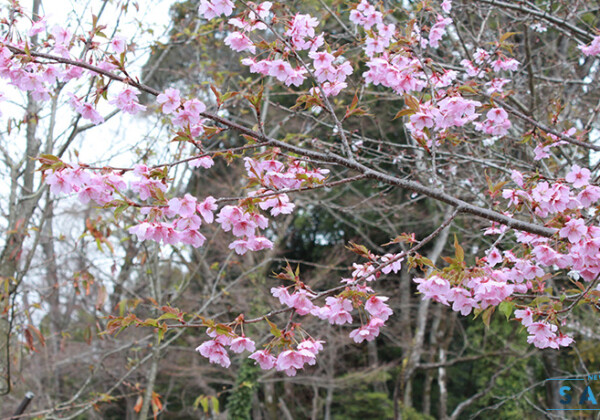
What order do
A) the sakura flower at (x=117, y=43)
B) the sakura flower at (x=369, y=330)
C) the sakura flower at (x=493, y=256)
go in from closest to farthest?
the sakura flower at (x=369, y=330) → the sakura flower at (x=493, y=256) → the sakura flower at (x=117, y=43)

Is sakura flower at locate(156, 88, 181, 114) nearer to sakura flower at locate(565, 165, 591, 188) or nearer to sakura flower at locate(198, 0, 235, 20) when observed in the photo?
sakura flower at locate(198, 0, 235, 20)

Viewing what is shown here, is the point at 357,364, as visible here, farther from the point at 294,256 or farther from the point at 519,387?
the point at 519,387

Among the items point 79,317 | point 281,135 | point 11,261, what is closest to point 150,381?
point 11,261

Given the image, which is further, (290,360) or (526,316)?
(526,316)

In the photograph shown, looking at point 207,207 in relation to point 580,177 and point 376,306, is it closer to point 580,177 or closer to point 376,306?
point 376,306

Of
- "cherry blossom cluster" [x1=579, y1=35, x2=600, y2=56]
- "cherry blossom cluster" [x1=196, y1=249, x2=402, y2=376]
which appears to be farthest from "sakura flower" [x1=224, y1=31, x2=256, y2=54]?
"cherry blossom cluster" [x1=579, y1=35, x2=600, y2=56]

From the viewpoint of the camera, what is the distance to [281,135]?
641 cm

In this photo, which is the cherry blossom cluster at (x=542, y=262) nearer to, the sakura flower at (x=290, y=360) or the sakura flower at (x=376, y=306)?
the sakura flower at (x=376, y=306)

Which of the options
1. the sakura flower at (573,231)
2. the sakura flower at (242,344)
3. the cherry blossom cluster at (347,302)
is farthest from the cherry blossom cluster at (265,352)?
the sakura flower at (573,231)

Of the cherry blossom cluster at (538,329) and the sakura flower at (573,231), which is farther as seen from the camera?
the cherry blossom cluster at (538,329)

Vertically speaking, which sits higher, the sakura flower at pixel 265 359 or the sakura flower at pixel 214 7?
the sakura flower at pixel 214 7

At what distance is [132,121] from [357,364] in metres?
6.95

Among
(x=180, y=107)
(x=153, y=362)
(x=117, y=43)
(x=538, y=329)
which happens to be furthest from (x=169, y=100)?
(x=153, y=362)

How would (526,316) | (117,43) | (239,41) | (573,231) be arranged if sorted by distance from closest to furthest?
(573,231) → (526,316) → (239,41) → (117,43)
